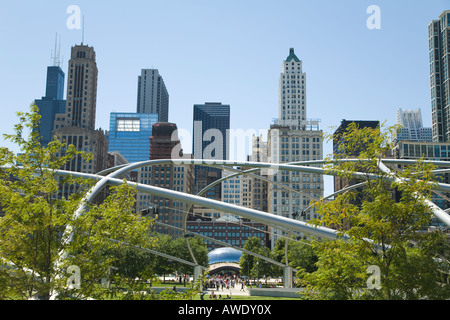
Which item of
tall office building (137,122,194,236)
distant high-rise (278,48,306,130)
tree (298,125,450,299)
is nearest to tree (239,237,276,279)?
tall office building (137,122,194,236)

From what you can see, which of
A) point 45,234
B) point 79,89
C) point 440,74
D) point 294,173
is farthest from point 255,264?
point 440,74

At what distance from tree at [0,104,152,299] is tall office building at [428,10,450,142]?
7659 inches

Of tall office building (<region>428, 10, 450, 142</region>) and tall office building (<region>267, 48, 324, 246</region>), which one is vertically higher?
tall office building (<region>428, 10, 450, 142</region>)

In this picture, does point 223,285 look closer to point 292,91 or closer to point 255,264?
point 255,264

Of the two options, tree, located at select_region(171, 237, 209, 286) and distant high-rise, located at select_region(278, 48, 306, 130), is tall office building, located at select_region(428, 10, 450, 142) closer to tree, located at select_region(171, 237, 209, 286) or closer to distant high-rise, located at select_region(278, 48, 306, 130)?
distant high-rise, located at select_region(278, 48, 306, 130)

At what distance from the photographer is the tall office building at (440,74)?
187m

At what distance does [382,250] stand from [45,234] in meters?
9.07

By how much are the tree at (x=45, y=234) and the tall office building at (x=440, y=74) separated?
194548 millimetres

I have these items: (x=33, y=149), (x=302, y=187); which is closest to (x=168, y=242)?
(x=302, y=187)

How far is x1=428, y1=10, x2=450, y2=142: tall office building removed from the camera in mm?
186875

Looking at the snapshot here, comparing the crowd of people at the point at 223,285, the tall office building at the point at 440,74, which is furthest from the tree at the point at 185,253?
the tall office building at the point at 440,74

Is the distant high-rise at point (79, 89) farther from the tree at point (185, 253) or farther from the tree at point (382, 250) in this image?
the tree at point (382, 250)

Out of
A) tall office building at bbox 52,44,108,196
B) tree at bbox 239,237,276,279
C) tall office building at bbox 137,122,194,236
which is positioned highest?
tall office building at bbox 52,44,108,196
